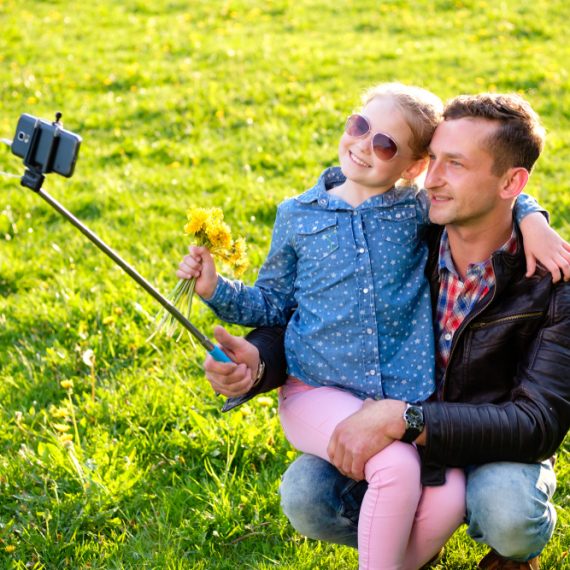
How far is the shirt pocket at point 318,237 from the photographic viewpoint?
2.89m

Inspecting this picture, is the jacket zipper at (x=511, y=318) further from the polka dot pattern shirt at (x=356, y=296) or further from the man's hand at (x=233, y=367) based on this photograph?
the man's hand at (x=233, y=367)

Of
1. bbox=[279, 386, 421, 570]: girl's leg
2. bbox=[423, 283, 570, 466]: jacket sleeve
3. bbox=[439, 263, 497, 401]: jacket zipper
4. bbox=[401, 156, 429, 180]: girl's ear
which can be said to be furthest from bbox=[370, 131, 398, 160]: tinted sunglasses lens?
bbox=[279, 386, 421, 570]: girl's leg

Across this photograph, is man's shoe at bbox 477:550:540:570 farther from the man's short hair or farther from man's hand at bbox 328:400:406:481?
the man's short hair

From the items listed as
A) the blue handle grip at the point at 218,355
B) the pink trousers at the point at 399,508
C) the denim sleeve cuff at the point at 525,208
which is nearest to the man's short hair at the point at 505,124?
the denim sleeve cuff at the point at 525,208

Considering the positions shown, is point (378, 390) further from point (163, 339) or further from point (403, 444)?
point (163, 339)

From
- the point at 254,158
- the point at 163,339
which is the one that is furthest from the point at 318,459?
the point at 254,158

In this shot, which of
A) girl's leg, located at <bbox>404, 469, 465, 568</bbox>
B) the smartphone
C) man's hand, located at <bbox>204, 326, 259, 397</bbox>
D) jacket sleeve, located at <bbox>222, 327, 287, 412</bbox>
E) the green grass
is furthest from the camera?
the green grass

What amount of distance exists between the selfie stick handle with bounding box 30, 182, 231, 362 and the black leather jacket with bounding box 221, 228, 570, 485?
0.64 m

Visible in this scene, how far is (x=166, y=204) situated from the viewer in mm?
5594

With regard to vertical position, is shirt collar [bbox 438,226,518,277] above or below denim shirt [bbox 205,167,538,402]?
above

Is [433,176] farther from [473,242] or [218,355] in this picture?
[218,355]

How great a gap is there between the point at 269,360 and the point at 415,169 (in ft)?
2.53

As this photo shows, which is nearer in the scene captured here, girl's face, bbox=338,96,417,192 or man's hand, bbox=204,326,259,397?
man's hand, bbox=204,326,259,397

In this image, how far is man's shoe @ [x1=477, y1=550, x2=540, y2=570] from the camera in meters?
2.72
